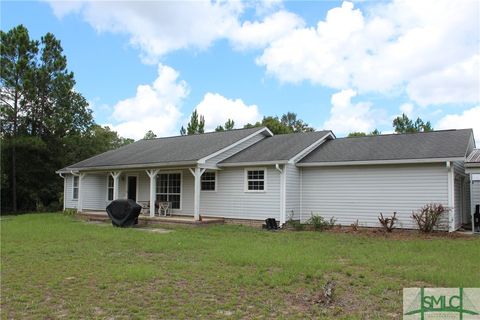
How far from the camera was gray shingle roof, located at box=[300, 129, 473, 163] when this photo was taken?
1361 centimetres

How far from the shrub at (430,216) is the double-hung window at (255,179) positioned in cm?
562

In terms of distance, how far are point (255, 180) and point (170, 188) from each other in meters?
4.83

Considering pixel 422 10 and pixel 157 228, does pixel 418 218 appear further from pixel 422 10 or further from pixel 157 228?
pixel 157 228

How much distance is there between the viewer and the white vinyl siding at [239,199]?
1550 cm

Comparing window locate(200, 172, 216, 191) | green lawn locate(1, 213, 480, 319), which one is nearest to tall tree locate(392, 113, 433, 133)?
window locate(200, 172, 216, 191)

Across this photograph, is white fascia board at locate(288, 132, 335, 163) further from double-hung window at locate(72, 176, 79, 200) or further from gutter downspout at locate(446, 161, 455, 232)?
double-hung window at locate(72, 176, 79, 200)

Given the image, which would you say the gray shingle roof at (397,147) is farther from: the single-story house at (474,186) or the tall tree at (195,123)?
the tall tree at (195,123)

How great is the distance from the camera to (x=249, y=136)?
19359 millimetres

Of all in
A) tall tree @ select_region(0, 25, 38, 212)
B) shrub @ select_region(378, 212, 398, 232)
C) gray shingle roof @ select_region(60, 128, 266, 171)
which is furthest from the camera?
tall tree @ select_region(0, 25, 38, 212)

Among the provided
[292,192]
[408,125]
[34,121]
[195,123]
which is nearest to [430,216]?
[292,192]

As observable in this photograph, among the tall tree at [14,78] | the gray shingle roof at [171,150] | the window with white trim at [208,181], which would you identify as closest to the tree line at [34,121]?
the tall tree at [14,78]

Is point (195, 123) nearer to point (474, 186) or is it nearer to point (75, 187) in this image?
point (75, 187)

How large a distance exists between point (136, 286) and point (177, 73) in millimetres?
19204

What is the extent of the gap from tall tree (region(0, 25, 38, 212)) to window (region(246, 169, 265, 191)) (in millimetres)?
18947
